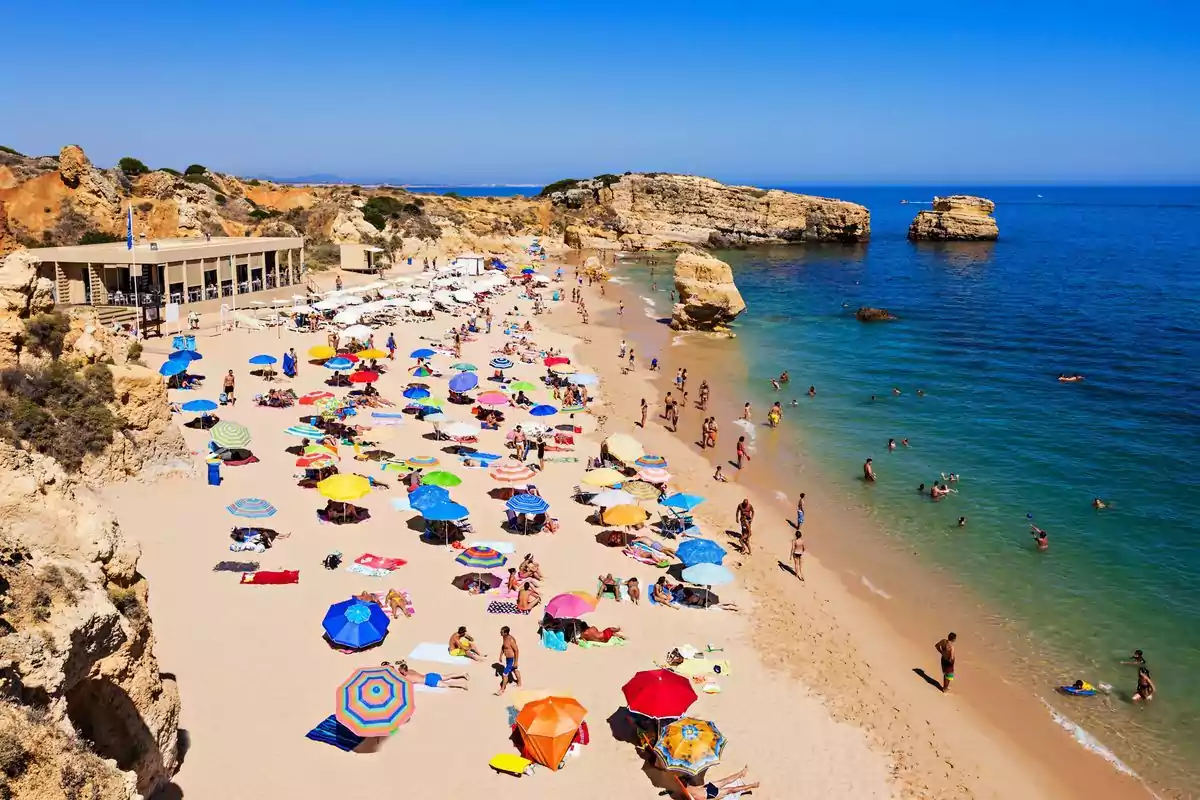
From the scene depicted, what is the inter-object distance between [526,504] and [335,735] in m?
6.70

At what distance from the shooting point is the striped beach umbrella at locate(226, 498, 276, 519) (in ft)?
46.7

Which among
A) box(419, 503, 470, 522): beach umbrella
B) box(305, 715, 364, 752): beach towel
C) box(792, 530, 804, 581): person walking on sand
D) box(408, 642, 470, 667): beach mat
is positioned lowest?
box(792, 530, 804, 581): person walking on sand

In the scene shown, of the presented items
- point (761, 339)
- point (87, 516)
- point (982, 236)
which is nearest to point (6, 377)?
point (87, 516)

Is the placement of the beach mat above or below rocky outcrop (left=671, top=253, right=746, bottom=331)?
below

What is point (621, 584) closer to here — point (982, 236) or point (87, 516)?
point (87, 516)

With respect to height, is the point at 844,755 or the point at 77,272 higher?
the point at 77,272

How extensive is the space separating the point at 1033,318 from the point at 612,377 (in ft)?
98.8

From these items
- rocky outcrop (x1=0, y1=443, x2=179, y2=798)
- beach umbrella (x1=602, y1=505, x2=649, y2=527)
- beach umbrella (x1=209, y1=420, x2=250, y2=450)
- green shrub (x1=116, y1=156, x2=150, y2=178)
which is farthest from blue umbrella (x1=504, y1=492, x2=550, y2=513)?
green shrub (x1=116, y1=156, x2=150, y2=178)

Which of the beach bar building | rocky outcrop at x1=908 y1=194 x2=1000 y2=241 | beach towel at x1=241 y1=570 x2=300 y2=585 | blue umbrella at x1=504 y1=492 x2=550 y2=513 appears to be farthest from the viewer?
rocky outcrop at x1=908 y1=194 x2=1000 y2=241

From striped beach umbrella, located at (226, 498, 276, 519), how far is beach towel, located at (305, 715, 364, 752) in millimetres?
5652

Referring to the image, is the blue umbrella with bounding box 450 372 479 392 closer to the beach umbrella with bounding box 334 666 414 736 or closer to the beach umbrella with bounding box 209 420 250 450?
the beach umbrella with bounding box 209 420 250 450

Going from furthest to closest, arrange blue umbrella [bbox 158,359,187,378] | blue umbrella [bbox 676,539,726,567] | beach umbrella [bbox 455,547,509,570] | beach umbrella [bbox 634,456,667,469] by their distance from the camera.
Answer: blue umbrella [bbox 158,359,187,378], beach umbrella [bbox 634,456,667,469], blue umbrella [bbox 676,539,726,567], beach umbrella [bbox 455,547,509,570]

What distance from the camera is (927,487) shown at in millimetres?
20938

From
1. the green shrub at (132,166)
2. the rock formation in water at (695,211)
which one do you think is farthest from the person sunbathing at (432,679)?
the rock formation in water at (695,211)
